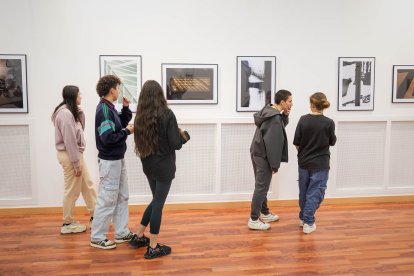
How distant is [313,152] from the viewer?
4.11m

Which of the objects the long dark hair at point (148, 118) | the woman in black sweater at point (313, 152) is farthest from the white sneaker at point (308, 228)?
the long dark hair at point (148, 118)

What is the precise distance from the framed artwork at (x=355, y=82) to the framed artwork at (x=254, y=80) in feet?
2.99

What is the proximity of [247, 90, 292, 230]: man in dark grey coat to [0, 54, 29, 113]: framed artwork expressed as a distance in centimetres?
273

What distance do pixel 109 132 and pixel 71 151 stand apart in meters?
0.68

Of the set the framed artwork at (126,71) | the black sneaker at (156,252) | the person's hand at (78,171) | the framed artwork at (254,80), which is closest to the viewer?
the black sneaker at (156,252)

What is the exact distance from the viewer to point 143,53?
15.8ft

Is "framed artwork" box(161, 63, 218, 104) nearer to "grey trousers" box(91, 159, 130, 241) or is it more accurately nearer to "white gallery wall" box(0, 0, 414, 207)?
"white gallery wall" box(0, 0, 414, 207)

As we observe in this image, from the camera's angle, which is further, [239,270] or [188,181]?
[188,181]

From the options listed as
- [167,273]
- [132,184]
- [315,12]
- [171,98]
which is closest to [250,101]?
[171,98]

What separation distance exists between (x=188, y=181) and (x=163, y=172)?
1.73 meters

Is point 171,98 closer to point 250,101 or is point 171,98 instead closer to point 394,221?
point 250,101

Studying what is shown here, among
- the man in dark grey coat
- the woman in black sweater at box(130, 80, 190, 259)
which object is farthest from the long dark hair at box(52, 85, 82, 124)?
the man in dark grey coat

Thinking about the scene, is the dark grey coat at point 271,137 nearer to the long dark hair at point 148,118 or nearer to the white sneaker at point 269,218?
the white sneaker at point 269,218

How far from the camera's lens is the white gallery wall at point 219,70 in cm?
471
